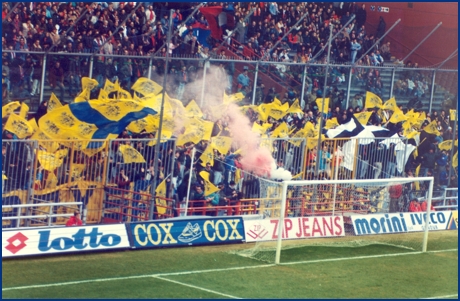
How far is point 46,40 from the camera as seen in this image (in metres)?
20.7

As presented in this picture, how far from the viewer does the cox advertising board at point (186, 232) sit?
51.0 ft

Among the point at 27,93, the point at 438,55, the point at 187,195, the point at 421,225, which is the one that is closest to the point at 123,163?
the point at 187,195

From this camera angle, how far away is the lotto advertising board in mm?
16531

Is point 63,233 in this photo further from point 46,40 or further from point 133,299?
point 46,40

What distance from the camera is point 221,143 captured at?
1881cm

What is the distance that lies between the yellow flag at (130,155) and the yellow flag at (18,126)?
5.92ft

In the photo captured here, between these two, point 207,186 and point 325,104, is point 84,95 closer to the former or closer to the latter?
point 207,186

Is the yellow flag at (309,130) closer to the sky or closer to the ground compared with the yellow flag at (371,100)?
closer to the ground

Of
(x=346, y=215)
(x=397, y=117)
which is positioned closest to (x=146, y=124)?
(x=346, y=215)

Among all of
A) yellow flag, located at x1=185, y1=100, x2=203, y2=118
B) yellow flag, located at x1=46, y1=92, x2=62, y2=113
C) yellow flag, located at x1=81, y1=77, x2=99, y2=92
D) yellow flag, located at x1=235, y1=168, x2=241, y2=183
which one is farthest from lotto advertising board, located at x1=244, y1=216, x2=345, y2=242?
yellow flag, located at x1=81, y1=77, x2=99, y2=92

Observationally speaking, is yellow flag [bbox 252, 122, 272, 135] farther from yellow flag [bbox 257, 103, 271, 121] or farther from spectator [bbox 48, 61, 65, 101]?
spectator [bbox 48, 61, 65, 101]

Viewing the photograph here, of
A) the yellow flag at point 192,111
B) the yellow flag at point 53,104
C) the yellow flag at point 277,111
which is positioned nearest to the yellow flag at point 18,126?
the yellow flag at point 53,104

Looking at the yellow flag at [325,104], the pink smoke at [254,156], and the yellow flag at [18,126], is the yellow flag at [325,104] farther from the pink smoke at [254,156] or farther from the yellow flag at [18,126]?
the yellow flag at [18,126]

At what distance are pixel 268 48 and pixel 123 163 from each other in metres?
10.5
